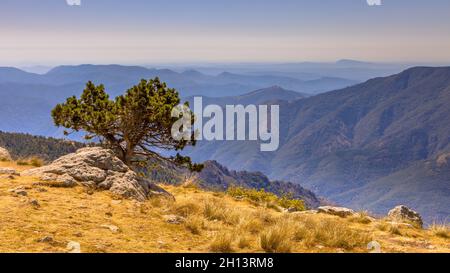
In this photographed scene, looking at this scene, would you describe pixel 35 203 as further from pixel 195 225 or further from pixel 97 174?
pixel 195 225

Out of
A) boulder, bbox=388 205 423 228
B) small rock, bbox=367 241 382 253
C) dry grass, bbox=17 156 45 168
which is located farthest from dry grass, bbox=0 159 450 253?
dry grass, bbox=17 156 45 168

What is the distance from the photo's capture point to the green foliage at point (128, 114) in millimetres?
21969

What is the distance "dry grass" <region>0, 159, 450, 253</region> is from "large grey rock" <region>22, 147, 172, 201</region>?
67 cm

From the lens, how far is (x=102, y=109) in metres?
22.8

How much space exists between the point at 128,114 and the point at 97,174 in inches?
219

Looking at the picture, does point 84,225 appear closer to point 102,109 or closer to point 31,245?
point 31,245

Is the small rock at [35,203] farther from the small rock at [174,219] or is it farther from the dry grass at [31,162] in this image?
the dry grass at [31,162]

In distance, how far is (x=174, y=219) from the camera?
1406 centimetres

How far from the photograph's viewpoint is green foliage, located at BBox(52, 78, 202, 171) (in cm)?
2197

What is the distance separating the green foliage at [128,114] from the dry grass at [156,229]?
601 cm
